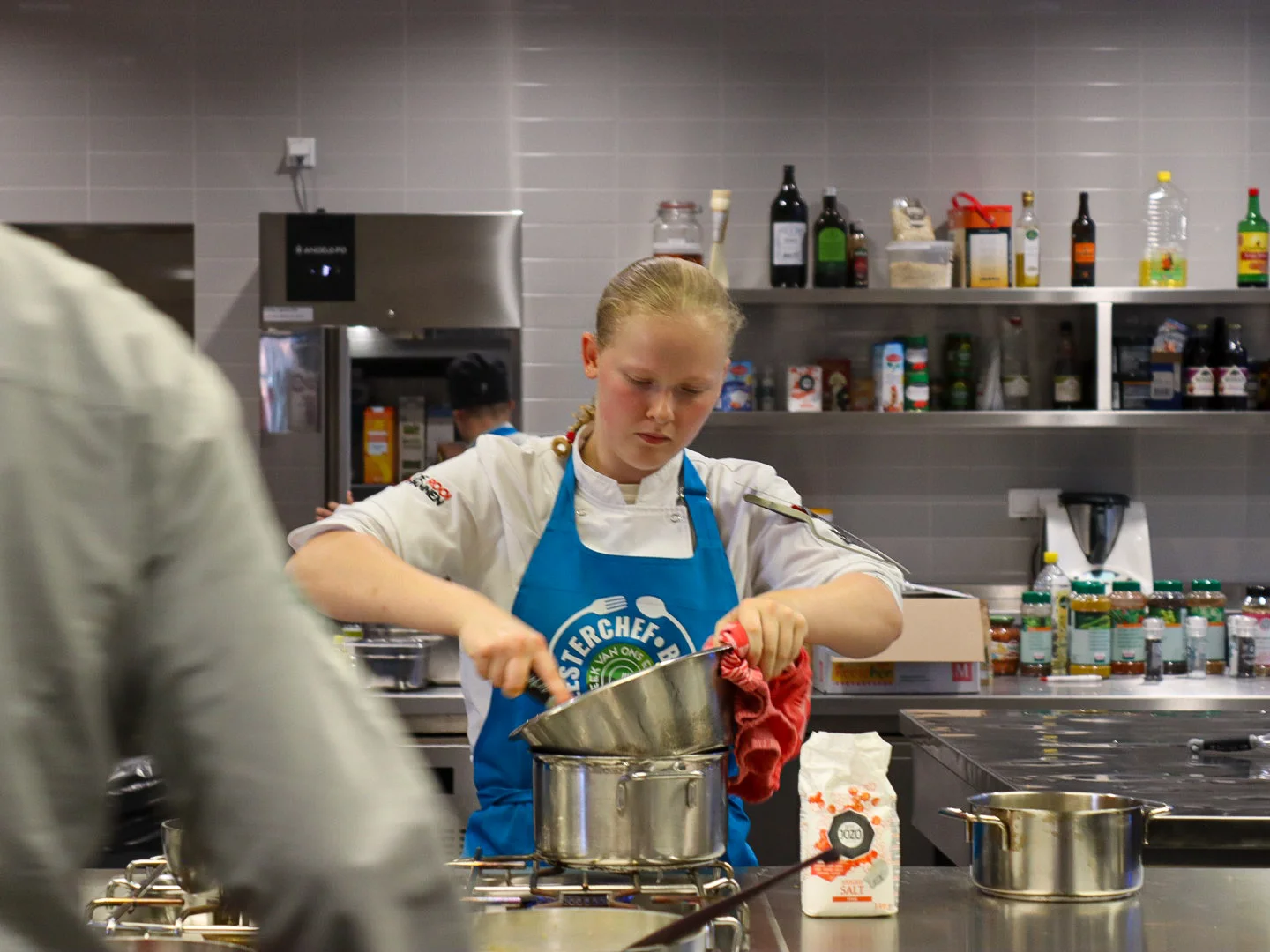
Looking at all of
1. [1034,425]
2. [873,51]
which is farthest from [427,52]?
[1034,425]

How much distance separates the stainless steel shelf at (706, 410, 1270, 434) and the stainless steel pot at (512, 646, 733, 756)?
99.8 inches

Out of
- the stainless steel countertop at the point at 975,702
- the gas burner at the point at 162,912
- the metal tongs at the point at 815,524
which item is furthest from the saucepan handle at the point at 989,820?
the stainless steel countertop at the point at 975,702

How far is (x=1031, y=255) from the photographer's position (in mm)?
4121

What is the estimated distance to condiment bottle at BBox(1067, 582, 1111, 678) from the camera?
12.9 feet

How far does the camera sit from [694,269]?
6.28ft

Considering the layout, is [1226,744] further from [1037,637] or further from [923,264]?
[923,264]

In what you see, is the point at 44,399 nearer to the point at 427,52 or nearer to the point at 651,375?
the point at 651,375

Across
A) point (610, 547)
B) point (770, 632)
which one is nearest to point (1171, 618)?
point (610, 547)

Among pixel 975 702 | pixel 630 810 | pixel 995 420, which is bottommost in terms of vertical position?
pixel 975 702

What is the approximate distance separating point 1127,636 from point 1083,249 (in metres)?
1.13

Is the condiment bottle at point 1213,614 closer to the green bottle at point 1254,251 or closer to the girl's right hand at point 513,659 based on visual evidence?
the green bottle at point 1254,251

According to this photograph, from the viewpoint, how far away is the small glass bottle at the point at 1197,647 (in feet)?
13.1

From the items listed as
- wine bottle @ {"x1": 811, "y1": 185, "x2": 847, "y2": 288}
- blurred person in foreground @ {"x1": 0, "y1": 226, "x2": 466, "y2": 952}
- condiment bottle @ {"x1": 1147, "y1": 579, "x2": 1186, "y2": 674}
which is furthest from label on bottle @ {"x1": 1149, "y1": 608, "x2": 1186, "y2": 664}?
blurred person in foreground @ {"x1": 0, "y1": 226, "x2": 466, "y2": 952}

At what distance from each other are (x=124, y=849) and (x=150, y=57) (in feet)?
9.14
